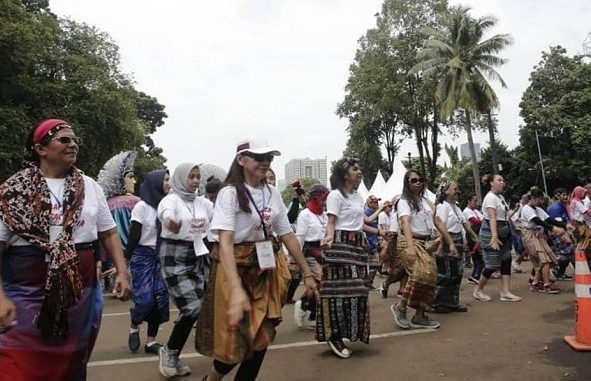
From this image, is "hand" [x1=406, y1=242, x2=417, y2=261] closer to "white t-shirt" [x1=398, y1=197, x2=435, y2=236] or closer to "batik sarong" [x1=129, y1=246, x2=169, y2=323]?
"white t-shirt" [x1=398, y1=197, x2=435, y2=236]

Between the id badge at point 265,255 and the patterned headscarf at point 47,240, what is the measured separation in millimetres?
1082

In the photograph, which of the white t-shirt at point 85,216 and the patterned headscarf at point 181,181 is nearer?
the white t-shirt at point 85,216

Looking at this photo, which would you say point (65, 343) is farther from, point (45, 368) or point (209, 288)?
point (209, 288)

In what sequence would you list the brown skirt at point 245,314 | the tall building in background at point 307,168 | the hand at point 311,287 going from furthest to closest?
the tall building in background at point 307,168, the hand at point 311,287, the brown skirt at point 245,314

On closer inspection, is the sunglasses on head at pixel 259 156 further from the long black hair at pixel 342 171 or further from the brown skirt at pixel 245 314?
the long black hair at pixel 342 171

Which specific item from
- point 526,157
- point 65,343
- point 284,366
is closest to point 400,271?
point 284,366

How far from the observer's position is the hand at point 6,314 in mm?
2510

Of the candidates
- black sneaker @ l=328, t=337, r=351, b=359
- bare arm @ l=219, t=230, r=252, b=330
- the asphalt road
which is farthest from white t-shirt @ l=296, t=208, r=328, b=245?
bare arm @ l=219, t=230, r=252, b=330

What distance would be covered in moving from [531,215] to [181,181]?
627 cm

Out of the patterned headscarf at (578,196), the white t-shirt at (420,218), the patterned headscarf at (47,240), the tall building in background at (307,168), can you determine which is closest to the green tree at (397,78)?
the patterned headscarf at (578,196)

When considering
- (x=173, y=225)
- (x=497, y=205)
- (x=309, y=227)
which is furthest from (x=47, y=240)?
(x=497, y=205)

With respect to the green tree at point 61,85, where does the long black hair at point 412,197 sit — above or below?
below

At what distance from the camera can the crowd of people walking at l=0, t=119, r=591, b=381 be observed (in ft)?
8.93

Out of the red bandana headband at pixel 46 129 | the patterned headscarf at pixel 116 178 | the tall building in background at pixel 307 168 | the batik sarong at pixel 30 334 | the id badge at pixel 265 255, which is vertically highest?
the tall building in background at pixel 307 168
